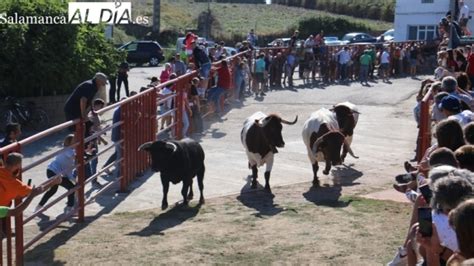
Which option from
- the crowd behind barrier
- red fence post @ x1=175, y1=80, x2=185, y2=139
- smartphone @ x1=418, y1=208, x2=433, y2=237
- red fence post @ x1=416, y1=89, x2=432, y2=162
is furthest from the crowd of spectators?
red fence post @ x1=175, y1=80, x2=185, y2=139

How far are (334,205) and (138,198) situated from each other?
293cm

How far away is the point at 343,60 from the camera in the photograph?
2939 centimetres

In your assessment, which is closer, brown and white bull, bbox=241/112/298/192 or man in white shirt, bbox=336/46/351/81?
brown and white bull, bbox=241/112/298/192

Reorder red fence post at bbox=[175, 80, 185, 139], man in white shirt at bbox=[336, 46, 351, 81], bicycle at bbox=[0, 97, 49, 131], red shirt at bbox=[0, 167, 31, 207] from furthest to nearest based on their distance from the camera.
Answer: man in white shirt at bbox=[336, 46, 351, 81] < bicycle at bbox=[0, 97, 49, 131] < red fence post at bbox=[175, 80, 185, 139] < red shirt at bbox=[0, 167, 31, 207]

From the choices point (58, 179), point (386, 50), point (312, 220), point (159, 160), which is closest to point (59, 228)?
point (58, 179)

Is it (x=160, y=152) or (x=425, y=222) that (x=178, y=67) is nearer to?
(x=160, y=152)

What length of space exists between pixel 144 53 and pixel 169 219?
32390 mm

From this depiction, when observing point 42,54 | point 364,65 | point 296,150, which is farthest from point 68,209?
point 364,65

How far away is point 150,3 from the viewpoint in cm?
7369

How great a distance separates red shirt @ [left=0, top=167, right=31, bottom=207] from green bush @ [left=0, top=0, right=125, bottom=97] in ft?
39.7

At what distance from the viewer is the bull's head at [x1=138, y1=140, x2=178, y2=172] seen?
10.7 metres

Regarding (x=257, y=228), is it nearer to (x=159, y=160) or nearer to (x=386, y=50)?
(x=159, y=160)

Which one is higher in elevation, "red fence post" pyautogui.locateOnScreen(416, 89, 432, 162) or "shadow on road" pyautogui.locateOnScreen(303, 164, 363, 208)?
"red fence post" pyautogui.locateOnScreen(416, 89, 432, 162)

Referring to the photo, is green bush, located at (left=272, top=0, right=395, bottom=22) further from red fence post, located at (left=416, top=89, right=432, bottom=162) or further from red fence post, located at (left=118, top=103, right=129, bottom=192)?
red fence post, located at (left=118, top=103, right=129, bottom=192)
